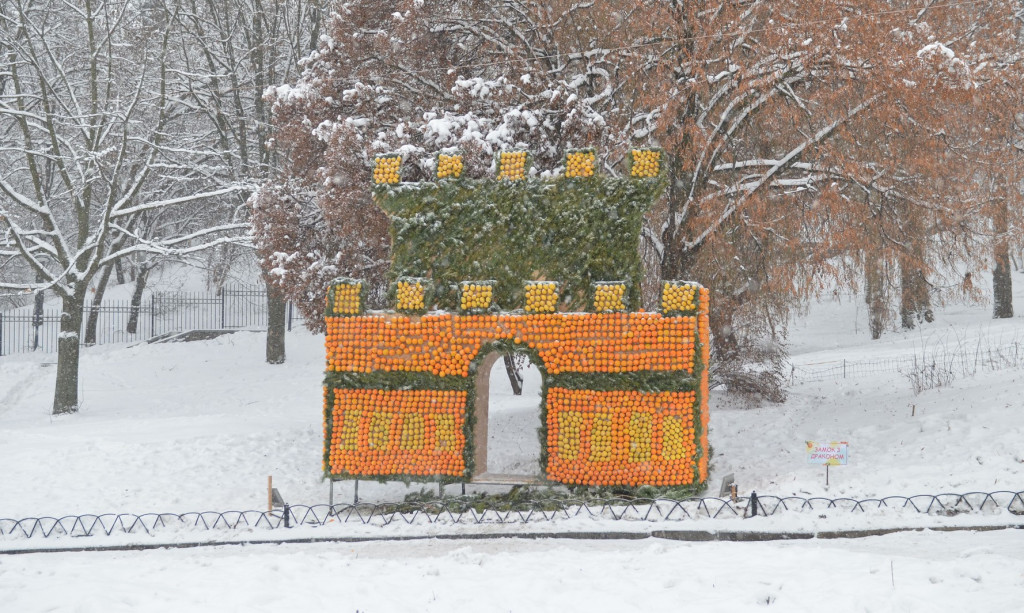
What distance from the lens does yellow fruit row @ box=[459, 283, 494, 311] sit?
11.5m

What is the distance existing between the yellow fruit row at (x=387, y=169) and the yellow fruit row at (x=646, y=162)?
346cm

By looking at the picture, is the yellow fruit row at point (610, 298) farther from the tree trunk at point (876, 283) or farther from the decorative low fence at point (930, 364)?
the decorative low fence at point (930, 364)

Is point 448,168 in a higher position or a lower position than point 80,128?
lower

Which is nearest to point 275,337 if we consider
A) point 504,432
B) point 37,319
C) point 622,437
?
point 37,319

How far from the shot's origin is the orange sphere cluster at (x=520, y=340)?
11078 mm

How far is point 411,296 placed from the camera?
11.6 m

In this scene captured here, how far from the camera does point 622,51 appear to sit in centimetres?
1544

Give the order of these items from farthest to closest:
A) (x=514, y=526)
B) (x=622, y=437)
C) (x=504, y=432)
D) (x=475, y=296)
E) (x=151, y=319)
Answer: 1. (x=151, y=319)
2. (x=504, y=432)
3. (x=475, y=296)
4. (x=622, y=437)
5. (x=514, y=526)

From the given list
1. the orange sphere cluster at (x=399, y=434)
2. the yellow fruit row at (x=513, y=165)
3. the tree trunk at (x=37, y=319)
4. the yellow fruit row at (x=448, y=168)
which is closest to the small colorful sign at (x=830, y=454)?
the orange sphere cluster at (x=399, y=434)

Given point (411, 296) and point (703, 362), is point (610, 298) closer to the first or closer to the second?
point (703, 362)

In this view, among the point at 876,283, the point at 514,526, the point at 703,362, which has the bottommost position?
the point at 514,526

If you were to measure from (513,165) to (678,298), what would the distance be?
305cm

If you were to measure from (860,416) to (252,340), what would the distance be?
18.2 m

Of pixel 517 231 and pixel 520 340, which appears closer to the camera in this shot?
pixel 520 340
